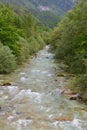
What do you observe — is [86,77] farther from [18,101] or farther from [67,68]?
[67,68]

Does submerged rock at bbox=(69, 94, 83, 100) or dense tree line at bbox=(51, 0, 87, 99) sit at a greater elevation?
dense tree line at bbox=(51, 0, 87, 99)

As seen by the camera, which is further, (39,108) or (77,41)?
(77,41)

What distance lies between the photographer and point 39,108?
26.3 m

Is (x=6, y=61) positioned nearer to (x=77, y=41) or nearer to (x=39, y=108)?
(x=77, y=41)

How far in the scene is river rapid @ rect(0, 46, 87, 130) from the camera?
72.2 feet

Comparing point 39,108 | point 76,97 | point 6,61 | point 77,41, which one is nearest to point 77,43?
point 77,41

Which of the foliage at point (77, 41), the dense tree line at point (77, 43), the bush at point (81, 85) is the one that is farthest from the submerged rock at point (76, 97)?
the foliage at point (77, 41)

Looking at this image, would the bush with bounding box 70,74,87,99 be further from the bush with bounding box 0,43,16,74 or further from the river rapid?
the bush with bounding box 0,43,16,74

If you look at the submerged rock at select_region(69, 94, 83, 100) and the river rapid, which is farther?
the submerged rock at select_region(69, 94, 83, 100)

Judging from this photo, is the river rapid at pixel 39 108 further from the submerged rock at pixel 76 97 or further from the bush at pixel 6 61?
the bush at pixel 6 61

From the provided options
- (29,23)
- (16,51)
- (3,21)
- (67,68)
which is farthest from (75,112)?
(29,23)

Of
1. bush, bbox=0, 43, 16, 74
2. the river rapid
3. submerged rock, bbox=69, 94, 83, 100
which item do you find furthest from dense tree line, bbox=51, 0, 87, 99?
bush, bbox=0, 43, 16, 74

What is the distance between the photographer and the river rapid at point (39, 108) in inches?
866

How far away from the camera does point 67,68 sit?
48.2m
